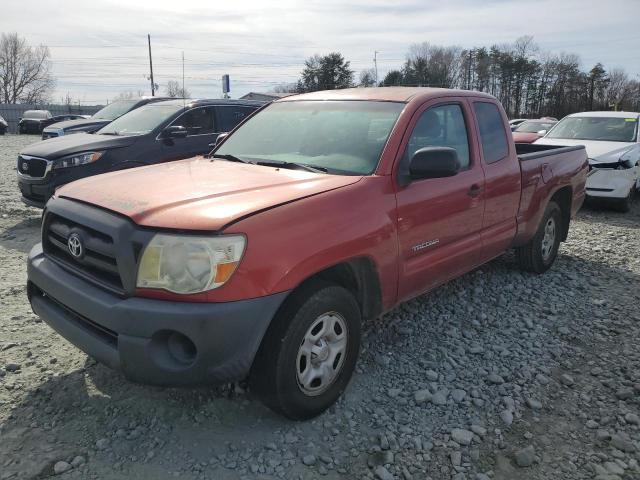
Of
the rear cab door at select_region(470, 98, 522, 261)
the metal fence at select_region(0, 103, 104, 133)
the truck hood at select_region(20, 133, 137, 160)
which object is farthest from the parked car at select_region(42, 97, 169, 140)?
the metal fence at select_region(0, 103, 104, 133)

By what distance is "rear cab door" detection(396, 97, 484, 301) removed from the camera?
3.35 m

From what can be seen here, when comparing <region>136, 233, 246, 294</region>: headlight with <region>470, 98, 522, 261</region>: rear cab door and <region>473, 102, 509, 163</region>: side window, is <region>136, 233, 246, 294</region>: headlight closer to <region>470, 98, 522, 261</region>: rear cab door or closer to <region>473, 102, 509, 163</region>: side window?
<region>470, 98, 522, 261</region>: rear cab door

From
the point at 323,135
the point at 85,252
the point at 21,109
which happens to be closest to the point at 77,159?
the point at 323,135

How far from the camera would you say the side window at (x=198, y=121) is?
795cm

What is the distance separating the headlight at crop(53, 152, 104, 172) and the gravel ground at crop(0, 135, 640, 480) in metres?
2.86

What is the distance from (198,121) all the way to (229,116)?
1.73 feet

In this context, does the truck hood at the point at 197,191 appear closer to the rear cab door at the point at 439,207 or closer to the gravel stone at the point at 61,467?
the rear cab door at the point at 439,207

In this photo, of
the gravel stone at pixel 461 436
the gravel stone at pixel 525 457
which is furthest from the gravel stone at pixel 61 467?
the gravel stone at pixel 525 457

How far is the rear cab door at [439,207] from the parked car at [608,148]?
5.02m

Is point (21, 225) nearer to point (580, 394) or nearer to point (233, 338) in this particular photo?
point (233, 338)

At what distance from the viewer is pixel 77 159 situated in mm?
6914

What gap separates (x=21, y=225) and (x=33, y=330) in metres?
3.92

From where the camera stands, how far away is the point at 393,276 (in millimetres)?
3256

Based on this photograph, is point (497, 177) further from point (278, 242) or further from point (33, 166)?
point (33, 166)
